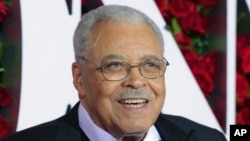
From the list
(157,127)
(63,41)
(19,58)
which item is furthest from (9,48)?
(157,127)

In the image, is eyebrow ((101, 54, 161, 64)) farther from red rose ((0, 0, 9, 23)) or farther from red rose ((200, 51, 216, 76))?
red rose ((200, 51, 216, 76))

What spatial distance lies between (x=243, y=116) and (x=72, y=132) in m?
1.16

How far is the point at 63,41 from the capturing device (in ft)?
7.34

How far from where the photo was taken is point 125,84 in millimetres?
1421

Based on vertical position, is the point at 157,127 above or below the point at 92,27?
below

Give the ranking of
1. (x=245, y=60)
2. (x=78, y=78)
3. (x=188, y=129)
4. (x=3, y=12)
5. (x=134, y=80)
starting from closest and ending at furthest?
(x=134, y=80), (x=78, y=78), (x=188, y=129), (x=3, y=12), (x=245, y=60)

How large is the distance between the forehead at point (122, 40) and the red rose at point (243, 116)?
3.71 ft

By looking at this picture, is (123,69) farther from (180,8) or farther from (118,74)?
(180,8)

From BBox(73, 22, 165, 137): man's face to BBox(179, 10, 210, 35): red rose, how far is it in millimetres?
1044

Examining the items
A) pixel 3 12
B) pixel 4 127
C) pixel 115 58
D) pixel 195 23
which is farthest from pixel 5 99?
pixel 115 58

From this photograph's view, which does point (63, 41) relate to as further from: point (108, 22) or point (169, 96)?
point (108, 22)

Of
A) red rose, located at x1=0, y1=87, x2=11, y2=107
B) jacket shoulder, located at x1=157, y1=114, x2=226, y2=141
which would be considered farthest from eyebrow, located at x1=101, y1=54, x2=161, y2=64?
red rose, located at x1=0, y1=87, x2=11, y2=107

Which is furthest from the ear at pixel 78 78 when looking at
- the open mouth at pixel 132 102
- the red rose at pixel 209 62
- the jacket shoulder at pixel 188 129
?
the red rose at pixel 209 62

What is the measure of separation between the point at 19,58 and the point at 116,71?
86 cm
